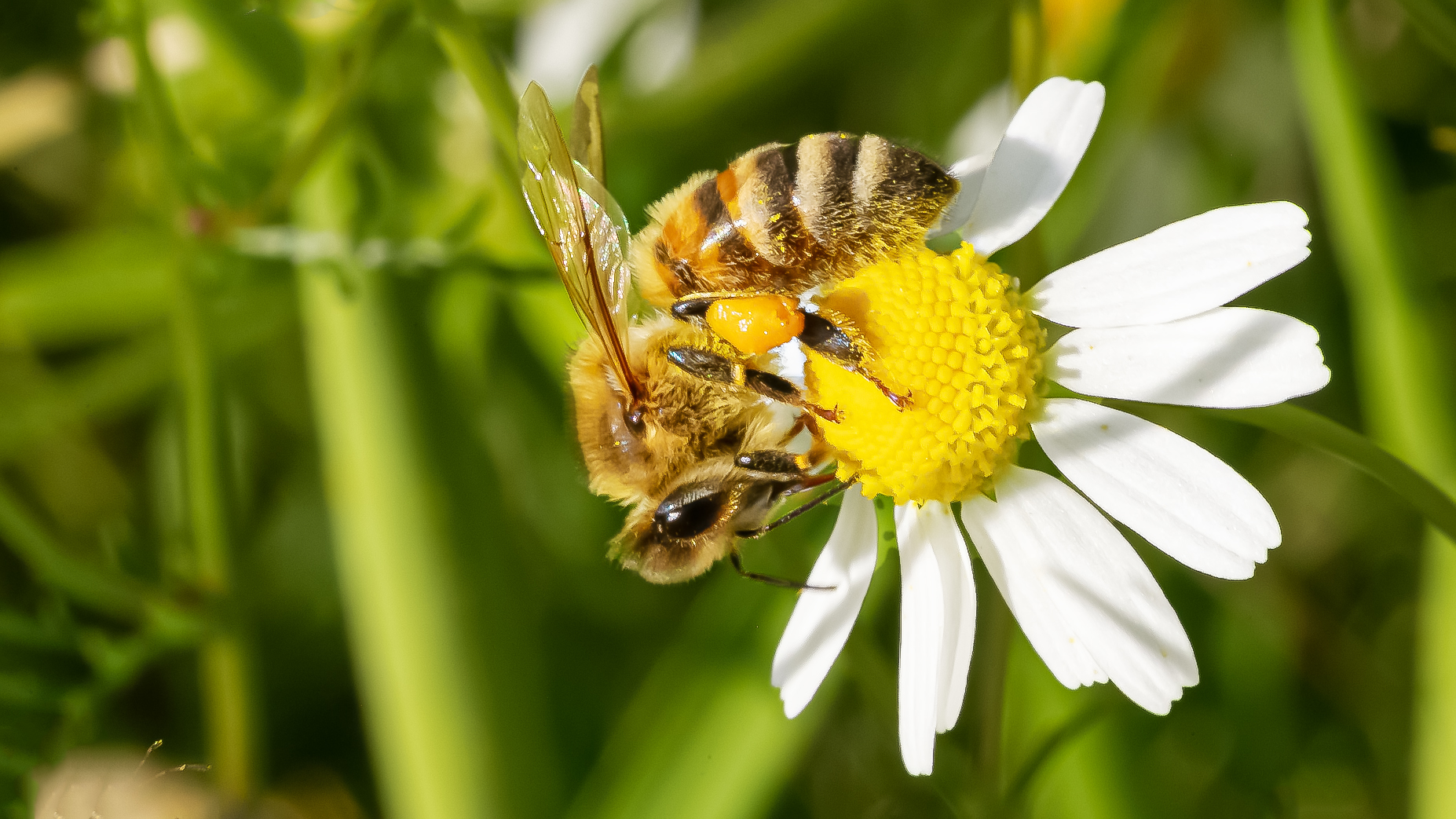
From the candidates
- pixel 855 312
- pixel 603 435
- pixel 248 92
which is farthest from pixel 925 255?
pixel 248 92

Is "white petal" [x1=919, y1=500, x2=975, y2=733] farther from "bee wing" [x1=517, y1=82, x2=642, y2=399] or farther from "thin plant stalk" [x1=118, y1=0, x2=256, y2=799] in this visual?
"thin plant stalk" [x1=118, y1=0, x2=256, y2=799]

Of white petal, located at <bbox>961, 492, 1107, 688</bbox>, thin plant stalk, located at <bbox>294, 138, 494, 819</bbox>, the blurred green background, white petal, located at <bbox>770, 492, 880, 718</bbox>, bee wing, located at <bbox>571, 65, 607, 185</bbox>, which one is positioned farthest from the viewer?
thin plant stalk, located at <bbox>294, 138, 494, 819</bbox>

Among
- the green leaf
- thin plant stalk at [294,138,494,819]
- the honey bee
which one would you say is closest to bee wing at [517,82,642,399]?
the honey bee

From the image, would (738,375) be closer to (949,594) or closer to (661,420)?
(661,420)

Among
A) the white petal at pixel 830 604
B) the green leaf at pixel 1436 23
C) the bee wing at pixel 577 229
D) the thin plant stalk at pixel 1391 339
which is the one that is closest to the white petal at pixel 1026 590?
the white petal at pixel 830 604

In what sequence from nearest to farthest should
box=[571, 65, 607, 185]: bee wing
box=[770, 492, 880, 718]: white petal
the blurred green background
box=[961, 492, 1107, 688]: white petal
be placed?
1. box=[961, 492, 1107, 688]: white petal
2. box=[770, 492, 880, 718]: white petal
3. box=[571, 65, 607, 185]: bee wing
4. the blurred green background

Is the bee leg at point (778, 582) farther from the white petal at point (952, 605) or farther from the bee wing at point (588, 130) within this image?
the bee wing at point (588, 130)

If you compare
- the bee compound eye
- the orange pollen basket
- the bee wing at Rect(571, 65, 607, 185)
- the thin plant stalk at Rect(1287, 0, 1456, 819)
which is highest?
the bee wing at Rect(571, 65, 607, 185)
